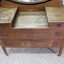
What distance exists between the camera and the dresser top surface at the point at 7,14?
97 cm

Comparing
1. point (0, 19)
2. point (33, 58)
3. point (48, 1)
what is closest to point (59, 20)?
point (48, 1)

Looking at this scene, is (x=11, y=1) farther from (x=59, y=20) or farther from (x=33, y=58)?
(x=33, y=58)

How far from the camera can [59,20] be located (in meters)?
0.92

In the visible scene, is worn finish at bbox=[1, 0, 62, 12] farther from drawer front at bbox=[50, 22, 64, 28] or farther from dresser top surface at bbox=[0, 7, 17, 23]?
drawer front at bbox=[50, 22, 64, 28]

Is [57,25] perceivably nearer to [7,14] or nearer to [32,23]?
[32,23]

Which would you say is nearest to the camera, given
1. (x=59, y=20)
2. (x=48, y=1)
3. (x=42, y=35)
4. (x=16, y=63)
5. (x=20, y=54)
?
(x=59, y=20)

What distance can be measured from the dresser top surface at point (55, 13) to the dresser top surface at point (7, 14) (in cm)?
43

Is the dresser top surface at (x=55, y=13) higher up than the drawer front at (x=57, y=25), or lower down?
higher up

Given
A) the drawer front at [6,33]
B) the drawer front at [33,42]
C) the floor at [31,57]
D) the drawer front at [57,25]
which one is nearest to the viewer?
the drawer front at [57,25]

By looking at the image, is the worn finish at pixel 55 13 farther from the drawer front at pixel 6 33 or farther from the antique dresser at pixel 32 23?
the drawer front at pixel 6 33

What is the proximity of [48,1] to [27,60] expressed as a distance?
0.92 metres

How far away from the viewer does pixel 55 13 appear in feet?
3.42

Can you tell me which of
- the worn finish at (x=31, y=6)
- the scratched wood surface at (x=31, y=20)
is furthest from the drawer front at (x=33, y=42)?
the worn finish at (x=31, y=6)

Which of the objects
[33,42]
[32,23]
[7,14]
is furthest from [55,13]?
[7,14]
